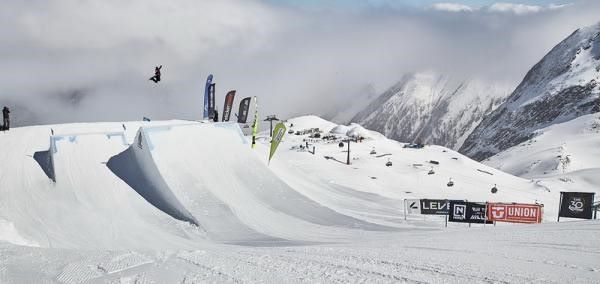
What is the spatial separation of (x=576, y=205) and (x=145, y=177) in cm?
2174

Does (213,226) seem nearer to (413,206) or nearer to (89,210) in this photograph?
(89,210)

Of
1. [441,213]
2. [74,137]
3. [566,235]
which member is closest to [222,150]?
[74,137]

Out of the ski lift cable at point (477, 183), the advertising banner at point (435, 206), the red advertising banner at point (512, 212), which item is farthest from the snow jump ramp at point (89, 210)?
the ski lift cable at point (477, 183)

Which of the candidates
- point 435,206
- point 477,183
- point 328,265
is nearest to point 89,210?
point 328,265

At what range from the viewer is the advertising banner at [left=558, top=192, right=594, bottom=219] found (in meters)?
22.5

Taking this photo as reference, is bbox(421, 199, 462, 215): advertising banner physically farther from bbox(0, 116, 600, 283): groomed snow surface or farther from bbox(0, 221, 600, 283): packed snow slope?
bbox(0, 221, 600, 283): packed snow slope

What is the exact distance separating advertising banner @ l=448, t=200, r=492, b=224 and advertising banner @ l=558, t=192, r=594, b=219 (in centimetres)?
366

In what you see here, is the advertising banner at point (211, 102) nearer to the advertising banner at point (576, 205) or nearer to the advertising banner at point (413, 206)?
the advertising banner at point (413, 206)

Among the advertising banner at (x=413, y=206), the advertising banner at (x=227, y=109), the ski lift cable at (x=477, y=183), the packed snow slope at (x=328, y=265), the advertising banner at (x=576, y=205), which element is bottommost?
the ski lift cable at (x=477, y=183)

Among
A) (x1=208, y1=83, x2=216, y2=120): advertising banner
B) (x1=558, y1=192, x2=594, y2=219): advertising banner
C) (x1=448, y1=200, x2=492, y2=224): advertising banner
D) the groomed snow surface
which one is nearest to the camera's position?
the groomed snow surface

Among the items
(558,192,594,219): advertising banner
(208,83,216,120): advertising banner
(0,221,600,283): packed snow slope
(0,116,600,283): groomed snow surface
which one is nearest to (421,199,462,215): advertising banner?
(0,116,600,283): groomed snow surface

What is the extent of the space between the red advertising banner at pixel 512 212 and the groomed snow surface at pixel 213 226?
2.04m

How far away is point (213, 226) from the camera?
64.7ft

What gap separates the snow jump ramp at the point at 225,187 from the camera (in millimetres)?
19828
